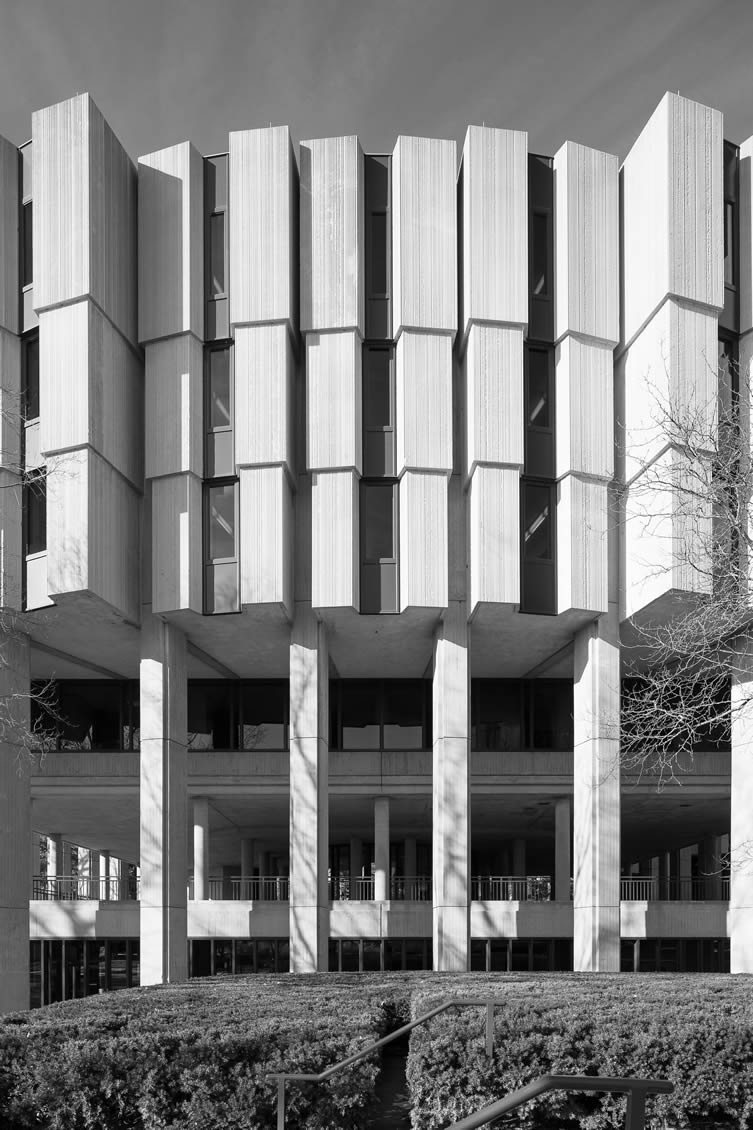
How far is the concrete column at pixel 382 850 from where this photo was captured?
33312 millimetres

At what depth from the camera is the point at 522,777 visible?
34.3 meters

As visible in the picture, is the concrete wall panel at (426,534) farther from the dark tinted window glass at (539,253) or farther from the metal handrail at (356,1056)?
the metal handrail at (356,1056)

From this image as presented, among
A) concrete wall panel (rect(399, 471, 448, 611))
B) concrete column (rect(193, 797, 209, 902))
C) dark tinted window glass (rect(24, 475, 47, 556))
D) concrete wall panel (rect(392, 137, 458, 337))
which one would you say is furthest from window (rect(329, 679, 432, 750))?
concrete wall panel (rect(392, 137, 458, 337))

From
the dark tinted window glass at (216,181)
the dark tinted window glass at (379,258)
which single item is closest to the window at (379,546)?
the dark tinted window glass at (379,258)

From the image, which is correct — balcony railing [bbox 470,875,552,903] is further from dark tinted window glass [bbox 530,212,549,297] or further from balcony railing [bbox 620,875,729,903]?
dark tinted window glass [bbox 530,212,549,297]

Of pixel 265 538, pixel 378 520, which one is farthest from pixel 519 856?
pixel 265 538

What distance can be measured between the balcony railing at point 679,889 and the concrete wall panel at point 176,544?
16.3 m

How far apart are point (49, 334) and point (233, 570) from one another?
697cm

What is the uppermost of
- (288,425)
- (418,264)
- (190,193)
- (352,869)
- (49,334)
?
(190,193)

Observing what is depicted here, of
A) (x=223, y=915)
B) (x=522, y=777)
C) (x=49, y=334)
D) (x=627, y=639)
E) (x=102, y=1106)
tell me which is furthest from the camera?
(x=522, y=777)

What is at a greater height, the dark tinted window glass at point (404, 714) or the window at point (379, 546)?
the window at point (379, 546)

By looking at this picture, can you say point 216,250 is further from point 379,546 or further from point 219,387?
point 379,546

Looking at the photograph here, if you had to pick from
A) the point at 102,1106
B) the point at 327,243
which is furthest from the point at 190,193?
the point at 102,1106

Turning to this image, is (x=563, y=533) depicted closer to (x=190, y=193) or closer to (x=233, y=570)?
(x=233, y=570)
